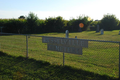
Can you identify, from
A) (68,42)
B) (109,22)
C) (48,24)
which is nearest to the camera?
(68,42)

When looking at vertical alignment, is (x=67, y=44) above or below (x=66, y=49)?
above

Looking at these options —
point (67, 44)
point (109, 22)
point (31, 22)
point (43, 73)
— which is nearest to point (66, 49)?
point (67, 44)

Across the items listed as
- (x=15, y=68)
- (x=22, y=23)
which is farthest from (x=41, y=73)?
(x=22, y=23)

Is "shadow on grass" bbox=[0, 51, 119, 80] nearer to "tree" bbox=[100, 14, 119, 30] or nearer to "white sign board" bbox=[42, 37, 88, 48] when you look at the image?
"white sign board" bbox=[42, 37, 88, 48]

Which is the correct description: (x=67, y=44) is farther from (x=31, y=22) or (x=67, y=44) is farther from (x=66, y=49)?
(x=31, y=22)

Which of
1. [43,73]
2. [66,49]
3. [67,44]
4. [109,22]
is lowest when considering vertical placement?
[43,73]

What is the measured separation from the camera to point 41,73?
4.41 meters

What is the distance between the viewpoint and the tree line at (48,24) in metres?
27.7

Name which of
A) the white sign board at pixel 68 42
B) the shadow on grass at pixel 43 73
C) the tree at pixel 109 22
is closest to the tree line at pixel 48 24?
the tree at pixel 109 22

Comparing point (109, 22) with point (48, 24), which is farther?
point (109, 22)

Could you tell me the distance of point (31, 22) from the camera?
2939 centimetres

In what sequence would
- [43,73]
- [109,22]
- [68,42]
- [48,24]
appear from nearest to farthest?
[43,73] < [68,42] < [48,24] < [109,22]

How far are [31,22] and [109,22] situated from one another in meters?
28.2

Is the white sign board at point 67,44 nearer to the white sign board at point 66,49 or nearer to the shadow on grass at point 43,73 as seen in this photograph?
the white sign board at point 66,49
